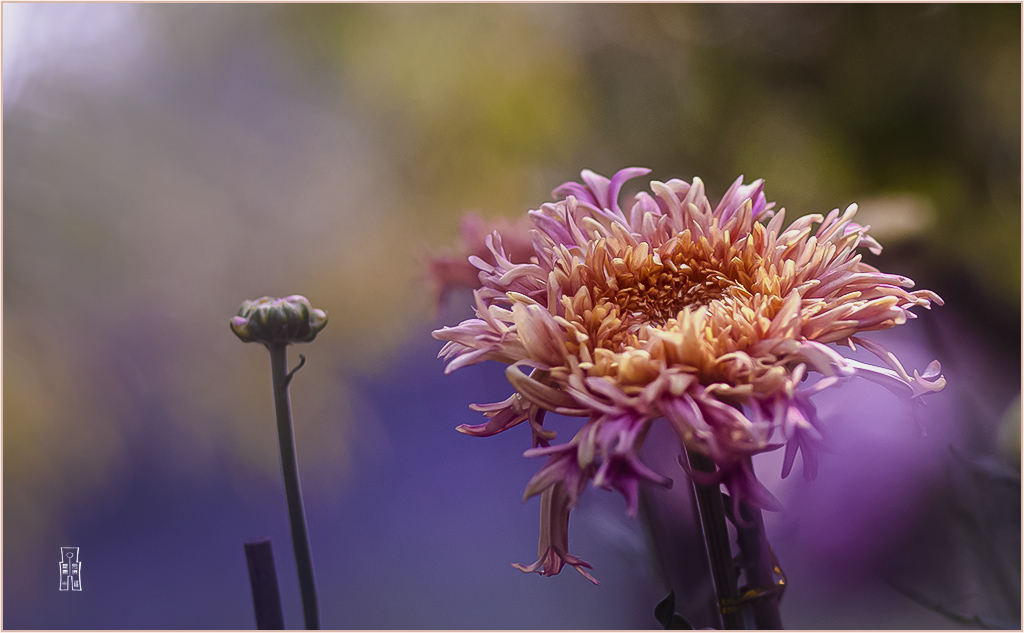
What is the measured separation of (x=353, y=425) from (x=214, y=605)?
0.40 ft

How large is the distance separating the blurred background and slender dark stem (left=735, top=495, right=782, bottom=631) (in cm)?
9

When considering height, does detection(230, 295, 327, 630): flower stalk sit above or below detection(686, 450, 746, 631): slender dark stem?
above

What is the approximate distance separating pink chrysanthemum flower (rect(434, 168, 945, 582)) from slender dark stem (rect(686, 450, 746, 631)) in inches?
0.4

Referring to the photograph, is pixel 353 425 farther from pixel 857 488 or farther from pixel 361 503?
pixel 857 488

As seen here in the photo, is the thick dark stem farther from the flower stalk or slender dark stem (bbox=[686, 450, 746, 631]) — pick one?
slender dark stem (bbox=[686, 450, 746, 631])

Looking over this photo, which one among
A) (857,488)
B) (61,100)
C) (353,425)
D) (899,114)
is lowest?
(857,488)

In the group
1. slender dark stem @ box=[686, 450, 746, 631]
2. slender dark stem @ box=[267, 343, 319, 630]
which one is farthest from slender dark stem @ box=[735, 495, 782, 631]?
slender dark stem @ box=[267, 343, 319, 630]

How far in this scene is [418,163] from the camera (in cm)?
48

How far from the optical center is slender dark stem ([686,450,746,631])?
20 centimetres

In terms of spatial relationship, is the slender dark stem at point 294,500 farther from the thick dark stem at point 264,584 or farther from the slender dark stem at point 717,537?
the slender dark stem at point 717,537

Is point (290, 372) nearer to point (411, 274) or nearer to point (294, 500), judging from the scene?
point (294, 500)

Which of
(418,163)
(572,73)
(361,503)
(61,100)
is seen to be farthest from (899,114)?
(61,100)

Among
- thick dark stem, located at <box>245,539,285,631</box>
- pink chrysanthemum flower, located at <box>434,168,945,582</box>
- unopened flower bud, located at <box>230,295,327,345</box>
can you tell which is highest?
unopened flower bud, located at <box>230,295,327,345</box>

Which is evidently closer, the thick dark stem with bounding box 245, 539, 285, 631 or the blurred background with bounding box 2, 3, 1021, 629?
the thick dark stem with bounding box 245, 539, 285, 631
